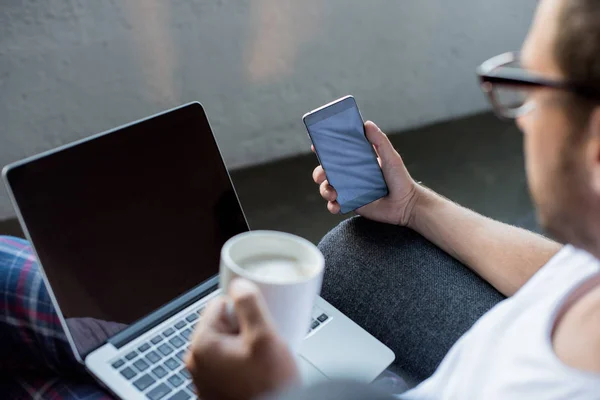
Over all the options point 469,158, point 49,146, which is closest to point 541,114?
point 49,146

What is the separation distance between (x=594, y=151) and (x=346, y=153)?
47 centimetres

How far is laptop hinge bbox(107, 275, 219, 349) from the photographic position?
0.83m

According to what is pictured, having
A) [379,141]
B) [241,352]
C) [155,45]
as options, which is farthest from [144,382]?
[155,45]

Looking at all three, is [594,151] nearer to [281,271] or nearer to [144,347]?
[281,271]

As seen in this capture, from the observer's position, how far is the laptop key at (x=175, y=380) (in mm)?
785

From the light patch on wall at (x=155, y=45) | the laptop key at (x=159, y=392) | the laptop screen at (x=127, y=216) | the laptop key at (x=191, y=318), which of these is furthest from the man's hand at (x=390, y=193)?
the light patch on wall at (x=155, y=45)

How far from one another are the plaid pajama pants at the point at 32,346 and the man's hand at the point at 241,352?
1.04 feet

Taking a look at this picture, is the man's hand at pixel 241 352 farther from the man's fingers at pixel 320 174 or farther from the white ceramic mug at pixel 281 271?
the man's fingers at pixel 320 174

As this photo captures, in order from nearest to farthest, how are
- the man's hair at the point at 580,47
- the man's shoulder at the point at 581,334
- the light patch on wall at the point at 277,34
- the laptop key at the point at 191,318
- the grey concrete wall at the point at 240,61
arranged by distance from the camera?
the man's hair at the point at 580,47, the man's shoulder at the point at 581,334, the laptop key at the point at 191,318, the grey concrete wall at the point at 240,61, the light patch on wall at the point at 277,34

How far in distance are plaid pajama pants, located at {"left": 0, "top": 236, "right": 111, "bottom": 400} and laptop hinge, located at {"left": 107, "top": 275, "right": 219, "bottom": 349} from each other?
72 mm

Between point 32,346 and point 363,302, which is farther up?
point 32,346

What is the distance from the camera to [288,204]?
2062 mm

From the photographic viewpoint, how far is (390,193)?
102 centimetres

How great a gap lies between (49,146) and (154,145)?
40.2 inches
